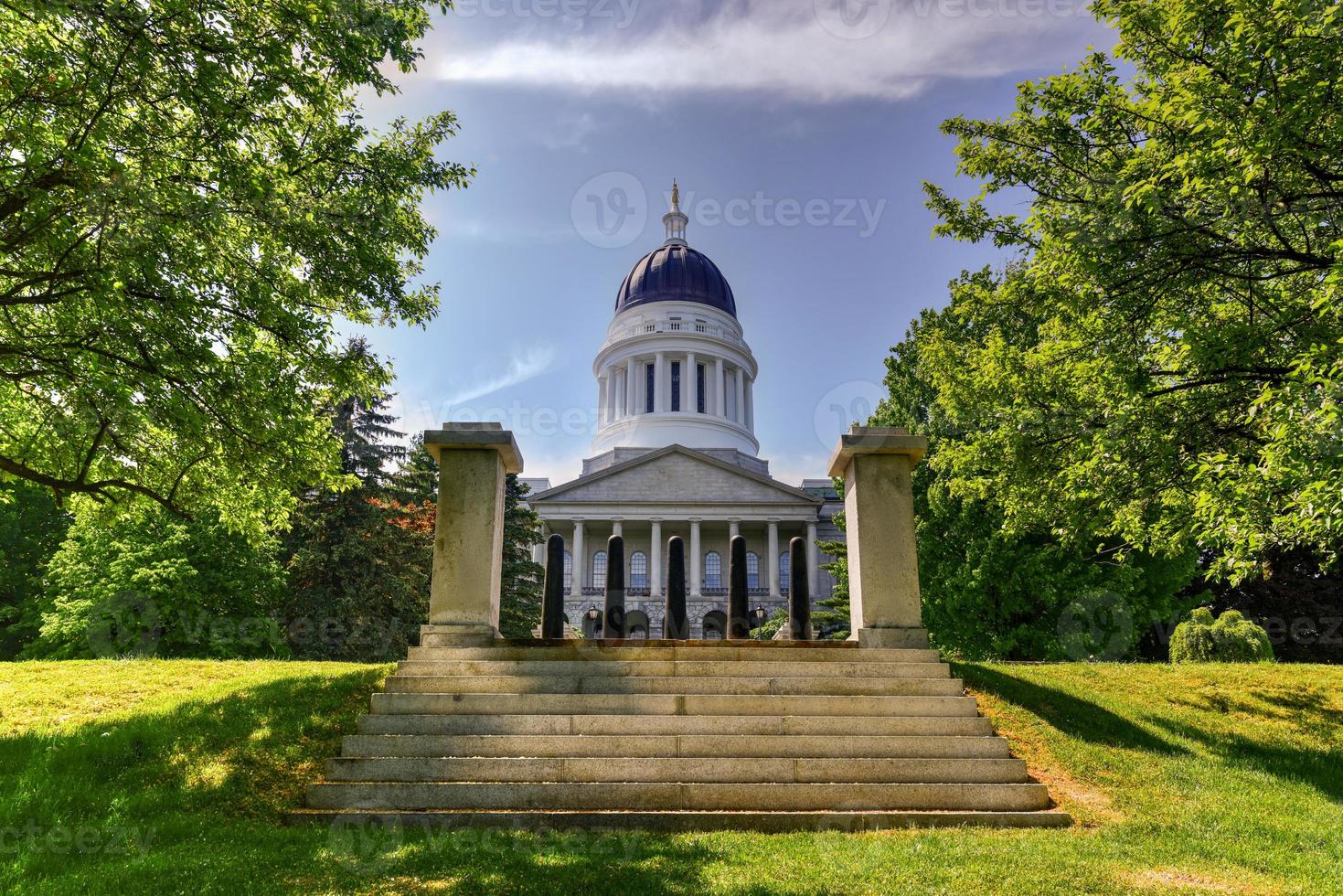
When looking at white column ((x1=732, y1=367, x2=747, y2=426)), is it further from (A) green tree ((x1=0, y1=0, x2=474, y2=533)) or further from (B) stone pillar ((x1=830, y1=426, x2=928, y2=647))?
(B) stone pillar ((x1=830, y1=426, x2=928, y2=647))

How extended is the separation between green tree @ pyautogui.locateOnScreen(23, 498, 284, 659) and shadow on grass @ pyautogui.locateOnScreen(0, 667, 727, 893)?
14.8 metres

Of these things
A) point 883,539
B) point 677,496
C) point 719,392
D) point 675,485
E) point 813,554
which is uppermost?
point 719,392

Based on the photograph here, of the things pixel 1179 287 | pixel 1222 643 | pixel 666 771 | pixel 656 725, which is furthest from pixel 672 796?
pixel 1222 643

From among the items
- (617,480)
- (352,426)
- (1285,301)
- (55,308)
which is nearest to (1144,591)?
(1285,301)

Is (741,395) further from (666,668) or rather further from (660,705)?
(660,705)

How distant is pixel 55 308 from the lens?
10188mm

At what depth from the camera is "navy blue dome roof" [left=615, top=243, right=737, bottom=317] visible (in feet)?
235

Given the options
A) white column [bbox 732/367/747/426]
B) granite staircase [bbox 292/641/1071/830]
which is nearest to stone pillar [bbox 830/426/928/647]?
granite staircase [bbox 292/641/1071/830]

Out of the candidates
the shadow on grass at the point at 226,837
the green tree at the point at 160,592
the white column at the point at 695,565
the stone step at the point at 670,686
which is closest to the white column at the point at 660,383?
the white column at the point at 695,565

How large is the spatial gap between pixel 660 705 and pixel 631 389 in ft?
201

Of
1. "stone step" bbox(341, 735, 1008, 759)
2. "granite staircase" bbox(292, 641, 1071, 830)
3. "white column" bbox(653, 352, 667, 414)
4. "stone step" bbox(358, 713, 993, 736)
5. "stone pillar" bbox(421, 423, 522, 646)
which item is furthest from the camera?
"white column" bbox(653, 352, 667, 414)

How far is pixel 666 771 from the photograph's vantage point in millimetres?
7379

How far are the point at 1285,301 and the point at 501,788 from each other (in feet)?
31.4

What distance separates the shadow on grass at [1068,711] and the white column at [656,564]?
130ft
